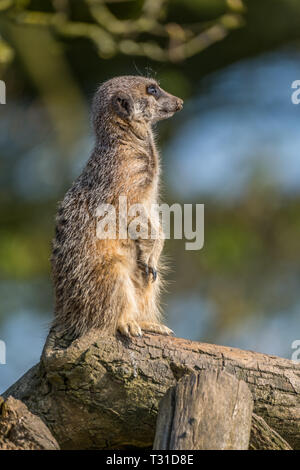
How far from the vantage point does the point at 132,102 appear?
254 inches

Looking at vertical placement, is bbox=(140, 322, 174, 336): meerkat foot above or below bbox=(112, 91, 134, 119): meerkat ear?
below

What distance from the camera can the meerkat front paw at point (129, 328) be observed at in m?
5.27

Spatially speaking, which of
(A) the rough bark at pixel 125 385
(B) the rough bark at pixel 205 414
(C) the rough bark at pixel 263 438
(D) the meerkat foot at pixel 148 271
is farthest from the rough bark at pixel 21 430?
(D) the meerkat foot at pixel 148 271

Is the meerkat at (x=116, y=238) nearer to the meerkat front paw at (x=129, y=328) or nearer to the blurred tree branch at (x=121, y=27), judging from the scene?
the meerkat front paw at (x=129, y=328)

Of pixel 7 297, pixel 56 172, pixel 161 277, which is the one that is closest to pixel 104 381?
pixel 161 277

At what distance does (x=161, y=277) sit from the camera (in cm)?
656

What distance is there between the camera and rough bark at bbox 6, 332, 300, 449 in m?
4.93

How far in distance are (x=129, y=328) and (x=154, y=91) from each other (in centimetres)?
214

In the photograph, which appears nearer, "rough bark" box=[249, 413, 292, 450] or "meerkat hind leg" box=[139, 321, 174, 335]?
"rough bark" box=[249, 413, 292, 450]

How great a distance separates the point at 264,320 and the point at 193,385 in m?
7.67

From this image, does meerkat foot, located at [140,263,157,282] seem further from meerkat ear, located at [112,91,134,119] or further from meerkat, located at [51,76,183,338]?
meerkat ear, located at [112,91,134,119]

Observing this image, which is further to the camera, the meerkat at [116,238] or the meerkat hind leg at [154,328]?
the meerkat hind leg at [154,328]

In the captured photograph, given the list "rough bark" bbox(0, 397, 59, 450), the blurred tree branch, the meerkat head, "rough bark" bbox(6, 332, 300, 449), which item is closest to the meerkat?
the meerkat head

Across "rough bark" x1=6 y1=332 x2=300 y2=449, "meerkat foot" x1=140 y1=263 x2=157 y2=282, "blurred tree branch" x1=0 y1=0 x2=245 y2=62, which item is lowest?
"rough bark" x1=6 y1=332 x2=300 y2=449
